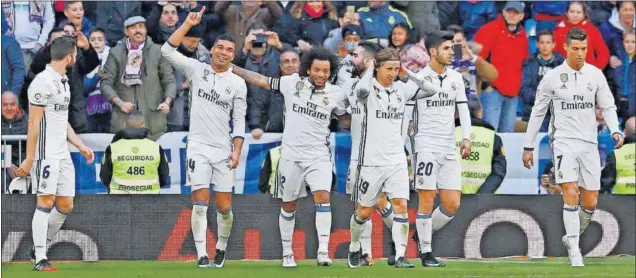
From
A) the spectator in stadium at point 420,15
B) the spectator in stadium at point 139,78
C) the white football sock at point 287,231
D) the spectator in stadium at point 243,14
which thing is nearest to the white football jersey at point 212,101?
the white football sock at point 287,231

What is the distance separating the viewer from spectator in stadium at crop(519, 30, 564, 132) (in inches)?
700

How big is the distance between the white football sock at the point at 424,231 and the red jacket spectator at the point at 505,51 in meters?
3.85

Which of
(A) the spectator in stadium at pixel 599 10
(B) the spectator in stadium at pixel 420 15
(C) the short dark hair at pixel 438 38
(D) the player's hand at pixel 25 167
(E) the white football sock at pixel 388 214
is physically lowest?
(E) the white football sock at pixel 388 214

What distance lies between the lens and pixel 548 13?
60.1ft

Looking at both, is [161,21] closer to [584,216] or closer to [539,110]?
[539,110]

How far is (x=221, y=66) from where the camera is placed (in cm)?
1432

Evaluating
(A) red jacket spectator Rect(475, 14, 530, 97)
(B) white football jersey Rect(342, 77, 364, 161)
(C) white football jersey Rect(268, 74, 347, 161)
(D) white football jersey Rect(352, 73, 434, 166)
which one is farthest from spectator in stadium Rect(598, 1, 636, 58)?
(C) white football jersey Rect(268, 74, 347, 161)

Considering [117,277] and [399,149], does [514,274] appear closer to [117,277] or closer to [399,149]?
[399,149]

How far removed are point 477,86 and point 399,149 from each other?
3869 millimetres

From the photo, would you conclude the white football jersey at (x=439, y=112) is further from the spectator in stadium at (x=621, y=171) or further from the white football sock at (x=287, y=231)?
the spectator in stadium at (x=621, y=171)

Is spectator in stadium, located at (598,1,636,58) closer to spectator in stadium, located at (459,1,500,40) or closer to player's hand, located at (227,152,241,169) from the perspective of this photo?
spectator in stadium, located at (459,1,500,40)

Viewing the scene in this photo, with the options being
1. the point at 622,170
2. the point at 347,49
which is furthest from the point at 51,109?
the point at 622,170

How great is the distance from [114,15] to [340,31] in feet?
9.53

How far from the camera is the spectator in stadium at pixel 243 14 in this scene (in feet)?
57.0
